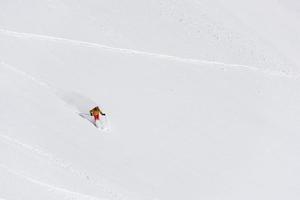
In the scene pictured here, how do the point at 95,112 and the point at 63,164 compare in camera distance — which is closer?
the point at 63,164

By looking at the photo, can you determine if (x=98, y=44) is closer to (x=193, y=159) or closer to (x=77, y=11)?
(x=77, y=11)

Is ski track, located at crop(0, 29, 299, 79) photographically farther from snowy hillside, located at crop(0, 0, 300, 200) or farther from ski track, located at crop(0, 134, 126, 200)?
ski track, located at crop(0, 134, 126, 200)

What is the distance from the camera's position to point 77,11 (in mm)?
24203

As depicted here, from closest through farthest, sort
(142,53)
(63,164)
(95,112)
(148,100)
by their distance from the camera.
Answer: (63,164) → (95,112) → (148,100) → (142,53)

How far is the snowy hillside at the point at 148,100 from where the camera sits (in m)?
18.2

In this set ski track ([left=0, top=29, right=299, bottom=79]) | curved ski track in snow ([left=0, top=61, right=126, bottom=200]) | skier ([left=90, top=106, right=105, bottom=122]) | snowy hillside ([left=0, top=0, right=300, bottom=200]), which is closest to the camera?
curved ski track in snow ([left=0, top=61, right=126, bottom=200])

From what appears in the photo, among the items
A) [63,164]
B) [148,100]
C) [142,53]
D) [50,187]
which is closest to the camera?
[50,187]

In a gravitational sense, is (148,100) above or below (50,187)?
above

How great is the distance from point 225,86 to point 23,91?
6744mm

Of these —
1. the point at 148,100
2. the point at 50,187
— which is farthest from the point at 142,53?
the point at 50,187

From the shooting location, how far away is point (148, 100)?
2183 centimetres

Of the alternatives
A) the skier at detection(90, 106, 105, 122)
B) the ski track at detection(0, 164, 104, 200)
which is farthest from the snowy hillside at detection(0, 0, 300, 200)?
the skier at detection(90, 106, 105, 122)

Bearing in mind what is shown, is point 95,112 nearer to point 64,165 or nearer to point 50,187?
point 64,165

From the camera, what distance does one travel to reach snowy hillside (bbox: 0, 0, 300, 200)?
18.2 meters
